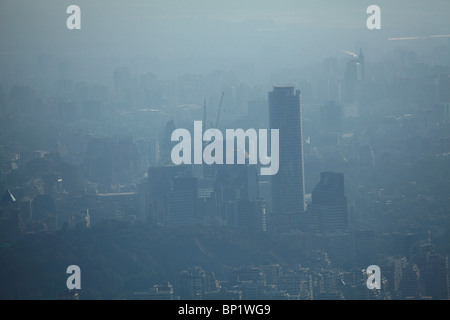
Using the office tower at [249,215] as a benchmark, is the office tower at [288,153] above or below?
above

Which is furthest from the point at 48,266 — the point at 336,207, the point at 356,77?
the point at 356,77

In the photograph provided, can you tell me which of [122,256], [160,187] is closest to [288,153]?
[160,187]

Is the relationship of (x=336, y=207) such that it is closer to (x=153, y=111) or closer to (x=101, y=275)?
(x=153, y=111)
